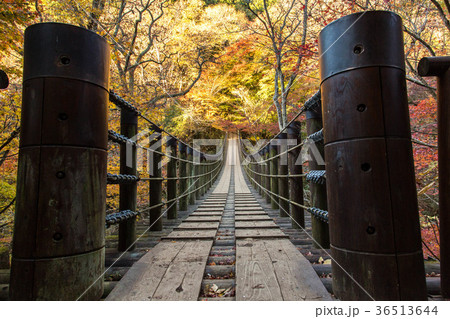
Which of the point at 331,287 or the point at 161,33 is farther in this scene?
the point at 161,33

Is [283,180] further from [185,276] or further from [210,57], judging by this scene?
[210,57]

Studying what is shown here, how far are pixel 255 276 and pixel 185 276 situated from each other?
1.19 feet

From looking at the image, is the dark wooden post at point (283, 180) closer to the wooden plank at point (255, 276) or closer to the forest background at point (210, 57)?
the forest background at point (210, 57)

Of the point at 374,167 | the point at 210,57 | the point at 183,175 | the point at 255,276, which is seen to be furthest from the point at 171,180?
the point at 210,57

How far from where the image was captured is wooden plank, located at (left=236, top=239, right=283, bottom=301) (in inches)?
45.7

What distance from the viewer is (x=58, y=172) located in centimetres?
108

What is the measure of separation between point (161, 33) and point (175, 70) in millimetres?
1918

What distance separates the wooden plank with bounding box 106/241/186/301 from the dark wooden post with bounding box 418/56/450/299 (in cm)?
126

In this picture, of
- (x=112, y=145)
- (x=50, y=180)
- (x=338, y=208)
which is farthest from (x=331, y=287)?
(x=112, y=145)

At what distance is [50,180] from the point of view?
1.06 m

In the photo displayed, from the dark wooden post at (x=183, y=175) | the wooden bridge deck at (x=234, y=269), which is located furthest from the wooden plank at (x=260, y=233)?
the dark wooden post at (x=183, y=175)

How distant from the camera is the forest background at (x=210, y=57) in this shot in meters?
3.82

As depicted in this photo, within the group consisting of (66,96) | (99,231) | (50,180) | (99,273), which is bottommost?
(99,273)

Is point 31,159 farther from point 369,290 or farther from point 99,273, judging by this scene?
point 369,290
